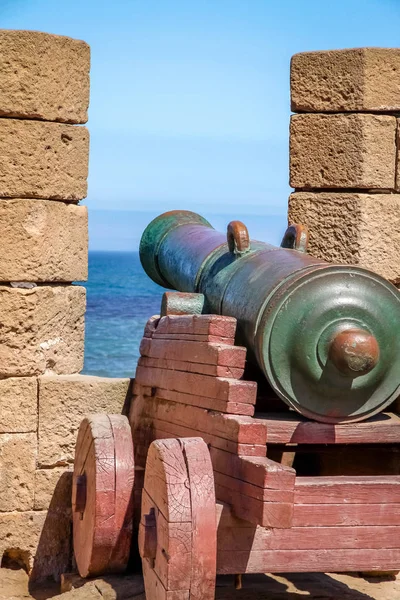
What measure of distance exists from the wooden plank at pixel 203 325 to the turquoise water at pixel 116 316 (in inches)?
945

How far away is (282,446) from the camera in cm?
562

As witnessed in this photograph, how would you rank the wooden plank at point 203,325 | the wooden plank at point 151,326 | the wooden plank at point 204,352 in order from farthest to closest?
1. the wooden plank at point 151,326
2. the wooden plank at point 203,325
3. the wooden plank at point 204,352

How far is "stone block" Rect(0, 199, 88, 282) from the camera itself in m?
6.66

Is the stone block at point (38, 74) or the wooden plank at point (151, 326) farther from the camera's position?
the stone block at point (38, 74)

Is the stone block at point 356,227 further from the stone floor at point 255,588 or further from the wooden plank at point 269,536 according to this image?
the wooden plank at point 269,536

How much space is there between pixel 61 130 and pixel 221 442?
259 cm

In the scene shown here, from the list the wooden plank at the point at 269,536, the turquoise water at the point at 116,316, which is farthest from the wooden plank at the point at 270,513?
the turquoise water at the point at 116,316

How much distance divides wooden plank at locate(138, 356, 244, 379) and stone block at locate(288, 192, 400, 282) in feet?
5.17

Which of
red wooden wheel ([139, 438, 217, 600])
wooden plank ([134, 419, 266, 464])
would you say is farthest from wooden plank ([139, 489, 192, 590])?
wooden plank ([134, 419, 266, 464])

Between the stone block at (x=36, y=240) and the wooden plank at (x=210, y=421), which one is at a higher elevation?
the stone block at (x=36, y=240)

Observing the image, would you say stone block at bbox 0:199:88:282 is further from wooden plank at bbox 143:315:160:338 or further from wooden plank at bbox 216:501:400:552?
wooden plank at bbox 216:501:400:552

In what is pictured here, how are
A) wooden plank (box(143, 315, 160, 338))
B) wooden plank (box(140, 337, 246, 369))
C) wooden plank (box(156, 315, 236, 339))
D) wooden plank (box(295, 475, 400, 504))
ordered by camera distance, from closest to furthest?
wooden plank (box(295, 475, 400, 504)) → wooden plank (box(140, 337, 246, 369)) → wooden plank (box(156, 315, 236, 339)) → wooden plank (box(143, 315, 160, 338))

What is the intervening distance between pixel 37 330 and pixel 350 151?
2326 millimetres

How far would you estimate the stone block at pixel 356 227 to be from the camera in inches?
281
